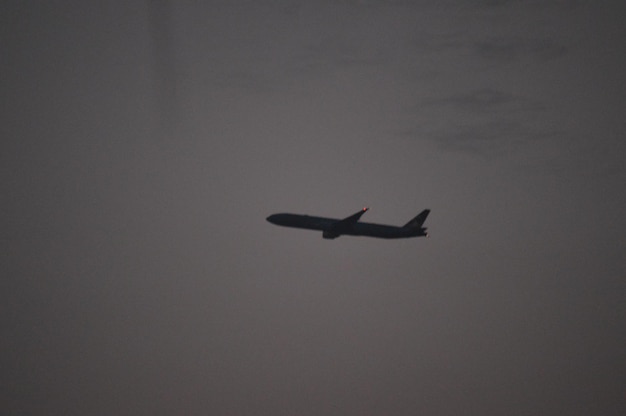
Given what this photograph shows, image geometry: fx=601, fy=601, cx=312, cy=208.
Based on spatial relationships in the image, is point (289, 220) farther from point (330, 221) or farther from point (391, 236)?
point (391, 236)

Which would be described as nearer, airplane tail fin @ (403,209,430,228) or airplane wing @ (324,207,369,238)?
airplane wing @ (324,207,369,238)

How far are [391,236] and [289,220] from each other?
21.9 m

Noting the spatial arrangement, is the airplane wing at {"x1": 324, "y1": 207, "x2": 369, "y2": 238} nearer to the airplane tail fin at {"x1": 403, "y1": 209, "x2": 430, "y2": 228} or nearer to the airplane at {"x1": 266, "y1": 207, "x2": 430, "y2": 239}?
the airplane at {"x1": 266, "y1": 207, "x2": 430, "y2": 239}

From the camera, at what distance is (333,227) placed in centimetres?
12394


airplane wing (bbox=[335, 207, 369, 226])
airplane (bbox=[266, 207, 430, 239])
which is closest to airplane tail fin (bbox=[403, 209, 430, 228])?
airplane (bbox=[266, 207, 430, 239])

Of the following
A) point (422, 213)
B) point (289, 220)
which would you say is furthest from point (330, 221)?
point (422, 213)

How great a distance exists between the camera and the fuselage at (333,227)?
125 meters

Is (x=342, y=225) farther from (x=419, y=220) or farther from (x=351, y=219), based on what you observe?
(x=419, y=220)

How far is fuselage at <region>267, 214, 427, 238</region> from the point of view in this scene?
125m

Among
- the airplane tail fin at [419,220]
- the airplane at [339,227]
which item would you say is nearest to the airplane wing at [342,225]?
the airplane at [339,227]

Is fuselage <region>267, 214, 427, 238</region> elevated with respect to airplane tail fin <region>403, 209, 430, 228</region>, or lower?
lower

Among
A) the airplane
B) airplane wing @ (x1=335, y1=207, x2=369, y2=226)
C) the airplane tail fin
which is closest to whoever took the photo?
airplane wing @ (x1=335, y1=207, x2=369, y2=226)

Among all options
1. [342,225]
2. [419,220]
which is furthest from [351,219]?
[419,220]

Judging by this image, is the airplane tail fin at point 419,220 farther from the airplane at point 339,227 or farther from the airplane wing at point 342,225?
the airplane wing at point 342,225
